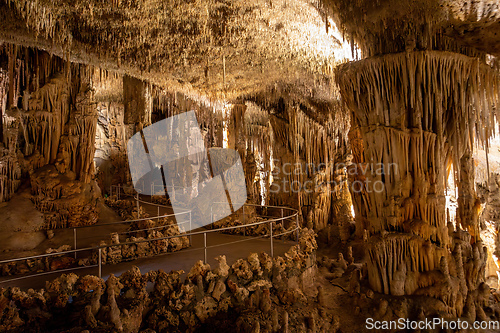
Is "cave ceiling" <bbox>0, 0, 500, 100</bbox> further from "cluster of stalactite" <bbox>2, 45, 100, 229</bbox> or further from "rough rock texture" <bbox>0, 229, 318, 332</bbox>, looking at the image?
"rough rock texture" <bbox>0, 229, 318, 332</bbox>

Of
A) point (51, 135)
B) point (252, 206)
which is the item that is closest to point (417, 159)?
point (252, 206)

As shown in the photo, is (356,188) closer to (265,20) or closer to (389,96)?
(389,96)

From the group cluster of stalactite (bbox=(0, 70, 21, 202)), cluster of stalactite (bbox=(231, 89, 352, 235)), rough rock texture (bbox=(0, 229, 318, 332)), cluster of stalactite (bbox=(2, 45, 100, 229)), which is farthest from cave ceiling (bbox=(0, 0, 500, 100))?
rough rock texture (bbox=(0, 229, 318, 332))

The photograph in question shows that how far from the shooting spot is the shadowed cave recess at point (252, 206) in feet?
15.5

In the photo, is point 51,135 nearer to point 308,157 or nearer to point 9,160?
point 9,160

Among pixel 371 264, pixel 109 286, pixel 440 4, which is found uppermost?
pixel 440 4

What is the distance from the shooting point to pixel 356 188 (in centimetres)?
659

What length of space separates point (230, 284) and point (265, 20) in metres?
4.78

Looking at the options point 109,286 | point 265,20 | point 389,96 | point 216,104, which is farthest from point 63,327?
point 216,104

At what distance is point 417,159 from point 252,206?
4894mm

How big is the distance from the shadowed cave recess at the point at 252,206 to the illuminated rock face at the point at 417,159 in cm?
3

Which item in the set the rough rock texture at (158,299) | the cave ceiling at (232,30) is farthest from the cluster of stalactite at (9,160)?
the rough rock texture at (158,299)

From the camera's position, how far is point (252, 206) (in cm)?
954

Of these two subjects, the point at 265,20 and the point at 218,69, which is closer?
the point at 265,20
